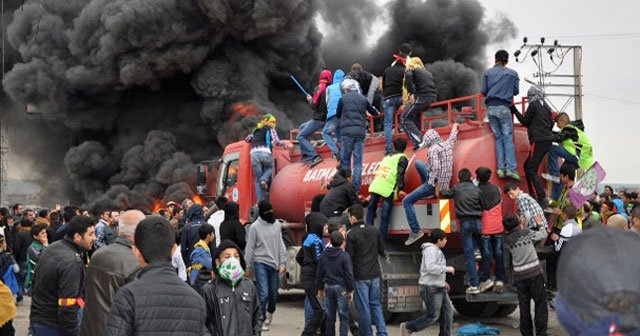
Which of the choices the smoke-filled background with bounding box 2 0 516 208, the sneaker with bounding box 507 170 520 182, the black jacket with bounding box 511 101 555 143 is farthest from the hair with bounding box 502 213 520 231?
the smoke-filled background with bounding box 2 0 516 208

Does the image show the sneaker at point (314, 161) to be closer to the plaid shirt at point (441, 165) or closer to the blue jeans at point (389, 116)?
the blue jeans at point (389, 116)

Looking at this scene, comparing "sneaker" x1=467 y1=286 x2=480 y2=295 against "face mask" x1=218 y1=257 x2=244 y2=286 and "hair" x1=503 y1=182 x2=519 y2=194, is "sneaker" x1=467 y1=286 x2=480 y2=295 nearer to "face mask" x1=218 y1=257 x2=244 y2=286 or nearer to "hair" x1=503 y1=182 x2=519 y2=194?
"hair" x1=503 y1=182 x2=519 y2=194

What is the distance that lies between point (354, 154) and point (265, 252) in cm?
226

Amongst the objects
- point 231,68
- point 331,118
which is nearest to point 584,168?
point 331,118

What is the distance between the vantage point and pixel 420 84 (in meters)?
12.0

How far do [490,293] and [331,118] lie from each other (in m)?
4.13

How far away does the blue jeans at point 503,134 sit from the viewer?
1052 centimetres

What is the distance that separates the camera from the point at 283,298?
53.4 ft

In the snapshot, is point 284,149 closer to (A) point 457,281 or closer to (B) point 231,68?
(A) point 457,281

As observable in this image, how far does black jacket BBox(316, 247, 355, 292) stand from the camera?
8.88m

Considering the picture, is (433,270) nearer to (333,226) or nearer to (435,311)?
(435,311)

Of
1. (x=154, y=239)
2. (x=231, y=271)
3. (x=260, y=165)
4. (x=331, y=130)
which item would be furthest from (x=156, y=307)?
(x=260, y=165)

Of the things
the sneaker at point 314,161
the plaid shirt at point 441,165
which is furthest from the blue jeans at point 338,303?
the sneaker at point 314,161

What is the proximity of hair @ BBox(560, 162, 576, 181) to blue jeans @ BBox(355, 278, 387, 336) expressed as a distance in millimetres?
3314
